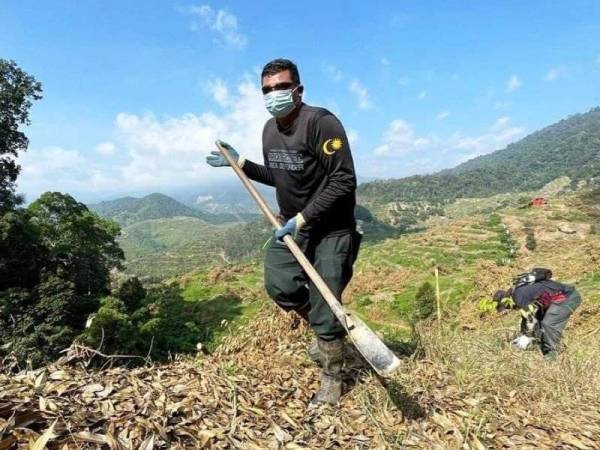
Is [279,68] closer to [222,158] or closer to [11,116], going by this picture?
[222,158]

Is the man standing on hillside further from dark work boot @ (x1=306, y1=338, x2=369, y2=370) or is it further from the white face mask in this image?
dark work boot @ (x1=306, y1=338, x2=369, y2=370)

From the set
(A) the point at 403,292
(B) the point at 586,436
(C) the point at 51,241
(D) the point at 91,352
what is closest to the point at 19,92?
(C) the point at 51,241

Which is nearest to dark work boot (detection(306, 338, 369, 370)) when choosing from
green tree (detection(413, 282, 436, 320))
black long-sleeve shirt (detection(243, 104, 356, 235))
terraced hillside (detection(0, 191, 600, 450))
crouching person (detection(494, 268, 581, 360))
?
terraced hillside (detection(0, 191, 600, 450))

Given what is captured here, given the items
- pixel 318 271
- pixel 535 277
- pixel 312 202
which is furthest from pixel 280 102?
pixel 535 277

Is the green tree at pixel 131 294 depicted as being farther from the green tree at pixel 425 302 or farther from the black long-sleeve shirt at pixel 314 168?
the black long-sleeve shirt at pixel 314 168

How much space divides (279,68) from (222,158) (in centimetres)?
151

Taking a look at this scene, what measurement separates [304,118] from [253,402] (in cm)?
249

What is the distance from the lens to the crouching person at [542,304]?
29.9 feet

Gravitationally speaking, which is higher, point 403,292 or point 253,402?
point 253,402

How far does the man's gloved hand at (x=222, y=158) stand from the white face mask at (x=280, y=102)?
1.12 m

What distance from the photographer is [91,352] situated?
380 centimetres

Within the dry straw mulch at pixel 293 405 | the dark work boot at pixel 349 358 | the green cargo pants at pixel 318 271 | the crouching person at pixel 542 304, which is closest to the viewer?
the dry straw mulch at pixel 293 405

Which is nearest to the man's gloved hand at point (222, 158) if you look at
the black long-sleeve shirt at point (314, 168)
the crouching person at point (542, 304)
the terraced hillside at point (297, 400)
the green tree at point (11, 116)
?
the black long-sleeve shirt at point (314, 168)

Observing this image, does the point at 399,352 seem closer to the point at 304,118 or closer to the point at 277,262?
the point at 277,262
